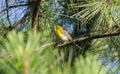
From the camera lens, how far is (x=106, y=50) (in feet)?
5.37

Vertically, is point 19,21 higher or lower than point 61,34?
higher

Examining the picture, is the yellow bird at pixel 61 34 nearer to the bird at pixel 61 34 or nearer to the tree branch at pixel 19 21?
the bird at pixel 61 34

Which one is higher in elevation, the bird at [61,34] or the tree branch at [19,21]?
the tree branch at [19,21]

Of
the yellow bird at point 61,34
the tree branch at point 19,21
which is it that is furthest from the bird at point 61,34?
the tree branch at point 19,21

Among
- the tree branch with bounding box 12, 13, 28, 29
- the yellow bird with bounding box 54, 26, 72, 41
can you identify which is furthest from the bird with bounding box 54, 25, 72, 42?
the tree branch with bounding box 12, 13, 28, 29

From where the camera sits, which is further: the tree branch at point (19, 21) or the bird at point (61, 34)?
the bird at point (61, 34)

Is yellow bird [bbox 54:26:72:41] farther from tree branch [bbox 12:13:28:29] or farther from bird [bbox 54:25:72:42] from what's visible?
tree branch [bbox 12:13:28:29]

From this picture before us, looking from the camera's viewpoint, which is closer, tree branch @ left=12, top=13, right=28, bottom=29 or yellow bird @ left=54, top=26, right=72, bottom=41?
tree branch @ left=12, top=13, right=28, bottom=29

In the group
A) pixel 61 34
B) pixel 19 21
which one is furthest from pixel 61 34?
pixel 19 21

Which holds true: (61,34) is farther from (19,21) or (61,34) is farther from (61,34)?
(19,21)

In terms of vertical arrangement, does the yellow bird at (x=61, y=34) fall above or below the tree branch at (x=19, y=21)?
below

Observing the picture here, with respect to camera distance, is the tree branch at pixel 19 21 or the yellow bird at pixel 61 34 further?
the yellow bird at pixel 61 34

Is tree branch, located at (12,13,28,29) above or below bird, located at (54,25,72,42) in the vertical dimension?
above

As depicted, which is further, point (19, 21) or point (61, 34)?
point (61, 34)
